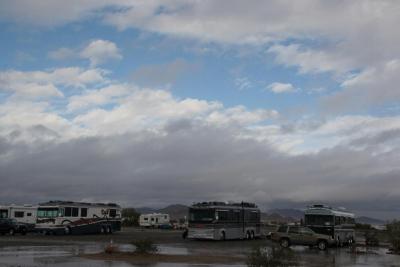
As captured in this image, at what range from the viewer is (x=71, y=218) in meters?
50.8

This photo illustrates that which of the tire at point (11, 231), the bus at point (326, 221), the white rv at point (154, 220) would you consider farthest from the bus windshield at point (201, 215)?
the white rv at point (154, 220)

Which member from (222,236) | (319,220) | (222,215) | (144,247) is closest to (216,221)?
(222,215)

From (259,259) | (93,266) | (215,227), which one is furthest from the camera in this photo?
(215,227)

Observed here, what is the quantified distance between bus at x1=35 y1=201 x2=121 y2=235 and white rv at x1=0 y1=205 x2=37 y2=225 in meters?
5.85

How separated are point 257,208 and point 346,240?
31.5 feet

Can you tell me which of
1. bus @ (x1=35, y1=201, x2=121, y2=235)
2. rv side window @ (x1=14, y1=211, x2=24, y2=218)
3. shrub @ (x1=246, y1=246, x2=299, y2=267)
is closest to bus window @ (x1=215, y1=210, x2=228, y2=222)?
bus @ (x1=35, y1=201, x2=121, y2=235)

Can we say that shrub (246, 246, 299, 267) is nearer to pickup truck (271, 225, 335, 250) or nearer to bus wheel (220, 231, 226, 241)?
pickup truck (271, 225, 335, 250)

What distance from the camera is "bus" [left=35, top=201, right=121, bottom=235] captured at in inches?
1973

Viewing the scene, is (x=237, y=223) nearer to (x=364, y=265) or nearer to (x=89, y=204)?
(x=89, y=204)

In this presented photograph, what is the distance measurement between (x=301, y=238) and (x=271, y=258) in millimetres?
22370

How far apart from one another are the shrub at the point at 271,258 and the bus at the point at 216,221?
24.5m

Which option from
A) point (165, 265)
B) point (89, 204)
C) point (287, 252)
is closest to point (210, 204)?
point (89, 204)

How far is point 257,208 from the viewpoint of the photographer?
52.5 metres

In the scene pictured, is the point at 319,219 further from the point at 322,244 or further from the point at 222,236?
the point at 222,236
